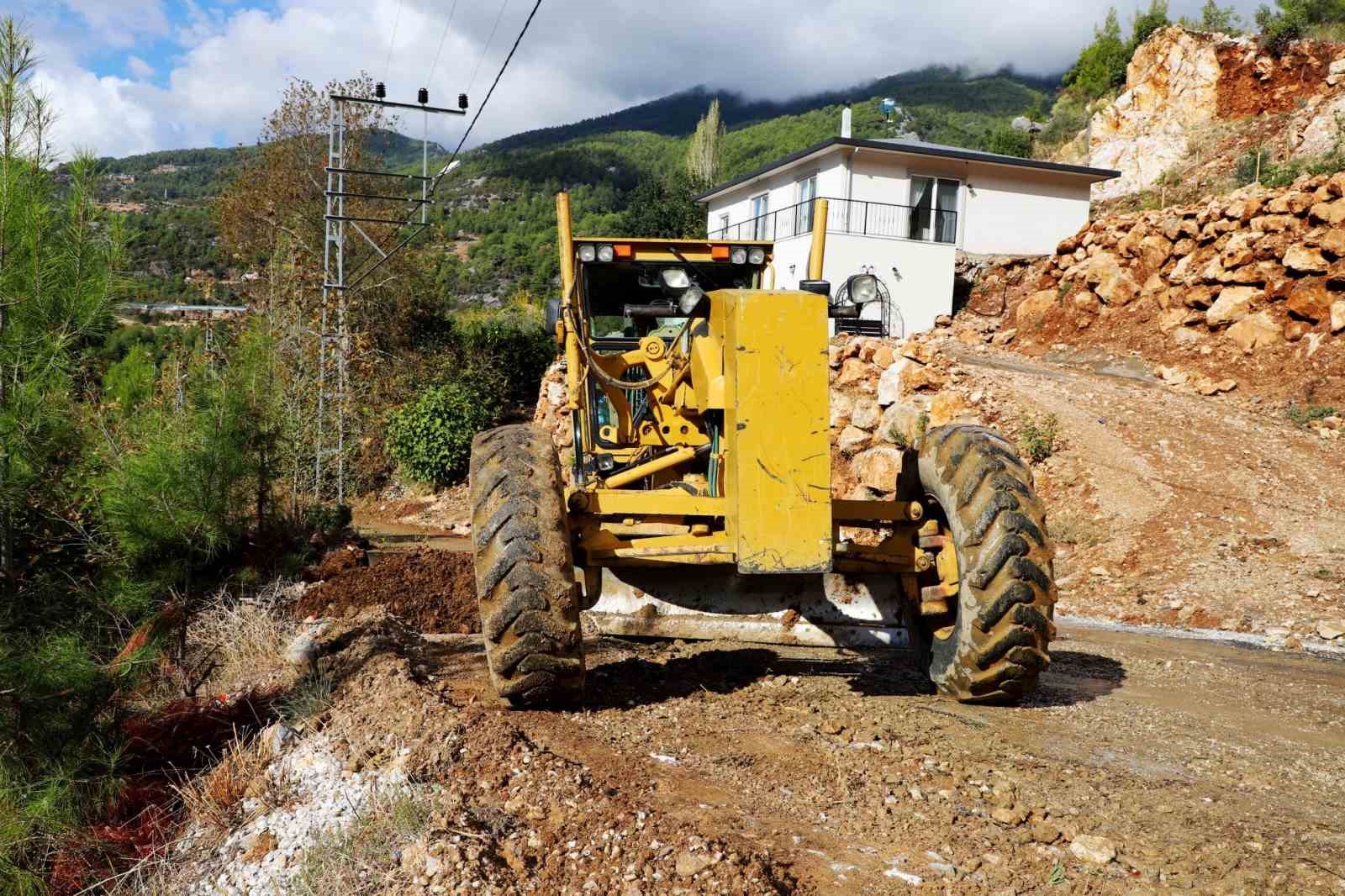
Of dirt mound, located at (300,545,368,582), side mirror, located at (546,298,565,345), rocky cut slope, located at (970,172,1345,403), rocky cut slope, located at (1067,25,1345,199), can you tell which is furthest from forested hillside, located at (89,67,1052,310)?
rocky cut slope, located at (970,172,1345,403)

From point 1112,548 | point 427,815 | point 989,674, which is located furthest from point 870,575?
point 1112,548

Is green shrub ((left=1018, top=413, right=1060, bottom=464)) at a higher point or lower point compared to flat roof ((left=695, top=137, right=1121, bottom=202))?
lower

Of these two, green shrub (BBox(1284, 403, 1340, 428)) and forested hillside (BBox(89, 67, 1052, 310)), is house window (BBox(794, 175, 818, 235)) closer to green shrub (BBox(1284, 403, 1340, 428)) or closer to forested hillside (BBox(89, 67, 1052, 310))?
forested hillside (BBox(89, 67, 1052, 310))

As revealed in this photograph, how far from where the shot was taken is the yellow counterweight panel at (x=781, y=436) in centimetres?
488

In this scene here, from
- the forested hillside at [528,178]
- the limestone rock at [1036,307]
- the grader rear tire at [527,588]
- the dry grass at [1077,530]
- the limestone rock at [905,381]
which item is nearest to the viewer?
the grader rear tire at [527,588]

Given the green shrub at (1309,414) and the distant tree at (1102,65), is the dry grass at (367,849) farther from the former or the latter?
the distant tree at (1102,65)

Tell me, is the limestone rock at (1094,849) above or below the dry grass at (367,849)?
above

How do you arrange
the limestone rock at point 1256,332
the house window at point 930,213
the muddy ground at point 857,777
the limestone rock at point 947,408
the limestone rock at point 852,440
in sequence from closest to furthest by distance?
the muddy ground at point 857,777
the limestone rock at point 947,408
the limestone rock at point 852,440
the limestone rock at point 1256,332
the house window at point 930,213

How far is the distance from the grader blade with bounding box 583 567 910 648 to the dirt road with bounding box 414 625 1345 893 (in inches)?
10.2

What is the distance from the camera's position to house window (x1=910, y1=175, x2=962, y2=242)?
27.7 meters

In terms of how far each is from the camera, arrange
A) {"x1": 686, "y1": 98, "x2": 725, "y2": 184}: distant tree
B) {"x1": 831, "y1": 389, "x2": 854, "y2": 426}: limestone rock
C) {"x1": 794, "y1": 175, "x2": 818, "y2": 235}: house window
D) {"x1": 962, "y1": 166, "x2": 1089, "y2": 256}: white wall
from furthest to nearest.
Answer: {"x1": 686, "y1": 98, "x2": 725, "y2": 184}: distant tree
{"x1": 794, "y1": 175, "x2": 818, "y2": 235}: house window
{"x1": 962, "y1": 166, "x2": 1089, "y2": 256}: white wall
{"x1": 831, "y1": 389, "x2": 854, "y2": 426}: limestone rock

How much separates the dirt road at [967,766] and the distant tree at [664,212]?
112 ft

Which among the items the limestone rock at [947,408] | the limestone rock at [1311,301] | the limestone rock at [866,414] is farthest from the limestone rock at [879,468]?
the limestone rock at [1311,301]

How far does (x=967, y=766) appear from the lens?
14.7ft
